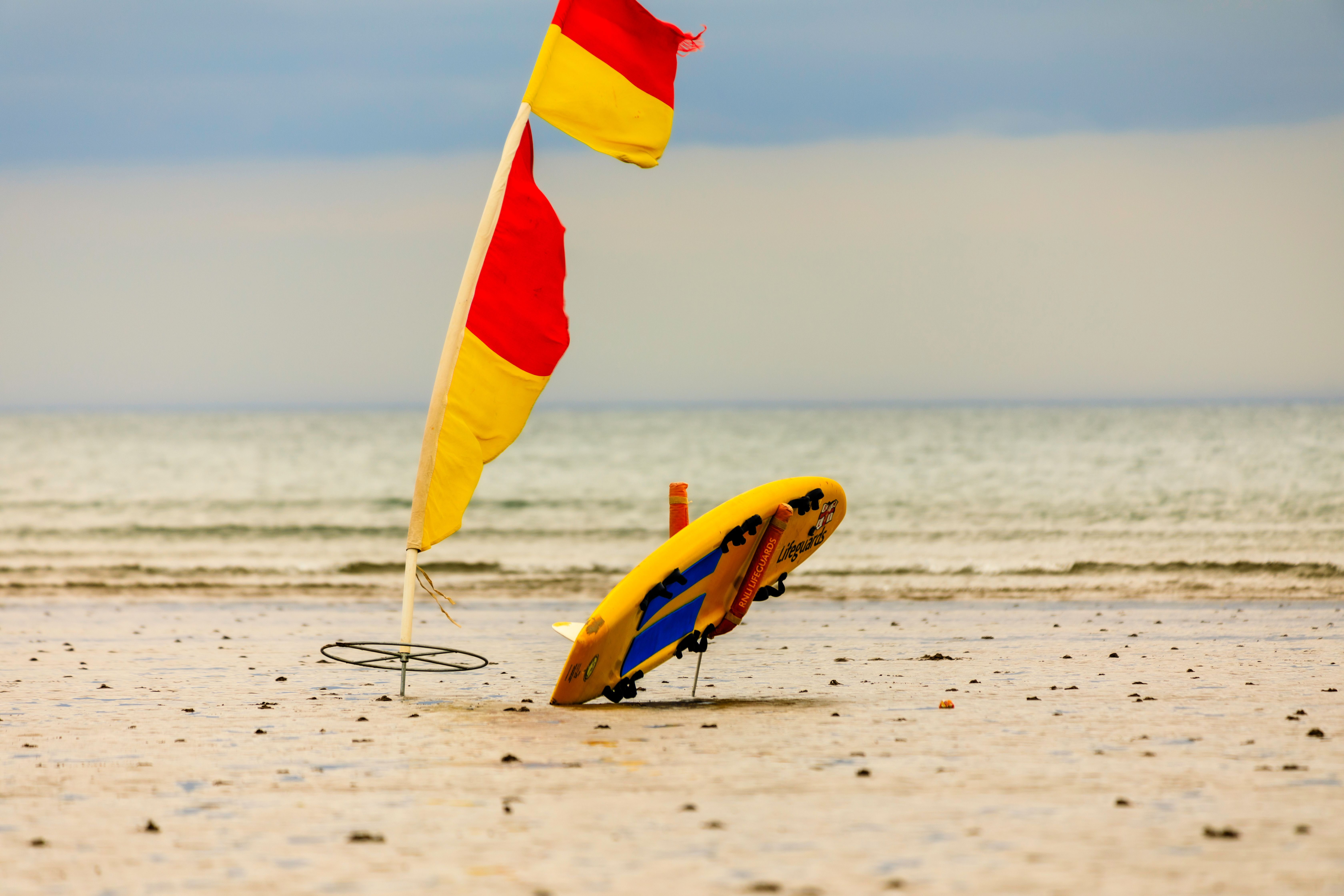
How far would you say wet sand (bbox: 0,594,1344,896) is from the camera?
4.49 meters

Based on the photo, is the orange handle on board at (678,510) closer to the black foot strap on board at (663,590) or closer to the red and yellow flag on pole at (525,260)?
the black foot strap on board at (663,590)

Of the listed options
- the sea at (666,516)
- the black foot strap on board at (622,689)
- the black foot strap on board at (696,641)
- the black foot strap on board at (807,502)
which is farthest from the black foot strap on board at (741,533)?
the sea at (666,516)

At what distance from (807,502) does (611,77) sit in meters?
3.25

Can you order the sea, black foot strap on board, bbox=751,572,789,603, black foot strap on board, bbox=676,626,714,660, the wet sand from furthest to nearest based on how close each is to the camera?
1. the sea
2. black foot strap on board, bbox=751,572,789,603
3. black foot strap on board, bbox=676,626,714,660
4. the wet sand

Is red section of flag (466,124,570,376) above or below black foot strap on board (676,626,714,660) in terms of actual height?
above

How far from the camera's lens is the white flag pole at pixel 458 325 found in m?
7.93

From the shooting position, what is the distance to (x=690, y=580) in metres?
7.66

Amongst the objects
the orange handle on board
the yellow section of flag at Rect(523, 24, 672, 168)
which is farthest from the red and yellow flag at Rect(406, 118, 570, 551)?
the orange handle on board

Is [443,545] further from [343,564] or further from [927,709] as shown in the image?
[927,709]

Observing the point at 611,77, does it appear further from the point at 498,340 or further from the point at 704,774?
the point at 704,774

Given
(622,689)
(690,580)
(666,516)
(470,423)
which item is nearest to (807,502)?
(690,580)

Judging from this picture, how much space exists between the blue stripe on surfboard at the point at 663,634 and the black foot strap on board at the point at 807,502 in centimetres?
90

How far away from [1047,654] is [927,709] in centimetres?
302

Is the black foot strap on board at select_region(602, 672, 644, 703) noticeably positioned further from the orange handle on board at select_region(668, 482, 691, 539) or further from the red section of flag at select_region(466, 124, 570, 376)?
the red section of flag at select_region(466, 124, 570, 376)
